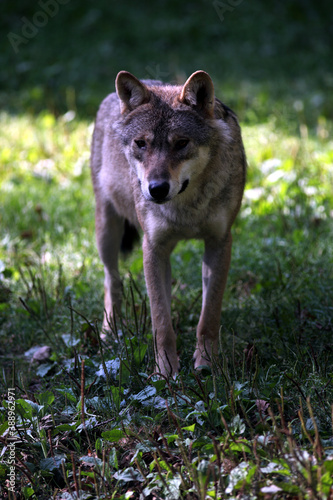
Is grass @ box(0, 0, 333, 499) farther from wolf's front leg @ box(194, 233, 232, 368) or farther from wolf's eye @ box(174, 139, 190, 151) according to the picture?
wolf's eye @ box(174, 139, 190, 151)

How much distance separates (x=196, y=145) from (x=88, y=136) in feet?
15.8

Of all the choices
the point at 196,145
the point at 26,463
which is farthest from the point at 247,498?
the point at 196,145

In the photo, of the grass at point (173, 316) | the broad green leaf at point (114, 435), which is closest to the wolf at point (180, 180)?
the grass at point (173, 316)

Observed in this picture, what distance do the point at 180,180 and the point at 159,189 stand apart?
184 millimetres

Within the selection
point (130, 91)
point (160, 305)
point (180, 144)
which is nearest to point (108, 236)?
point (160, 305)

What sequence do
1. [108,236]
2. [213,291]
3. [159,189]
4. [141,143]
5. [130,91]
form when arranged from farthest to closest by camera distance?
[108,236] → [213,291] → [130,91] → [141,143] → [159,189]

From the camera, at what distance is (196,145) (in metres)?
3.55

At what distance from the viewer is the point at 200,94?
3.65m

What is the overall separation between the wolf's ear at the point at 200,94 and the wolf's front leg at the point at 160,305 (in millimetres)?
917

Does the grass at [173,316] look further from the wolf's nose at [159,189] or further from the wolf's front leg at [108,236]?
the wolf's nose at [159,189]

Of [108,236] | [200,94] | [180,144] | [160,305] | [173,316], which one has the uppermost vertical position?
[200,94]

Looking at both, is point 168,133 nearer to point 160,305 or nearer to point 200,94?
point 200,94

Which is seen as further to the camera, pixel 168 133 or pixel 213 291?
pixel 213 291

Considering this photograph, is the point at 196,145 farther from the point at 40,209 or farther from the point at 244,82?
the point at 244,82
